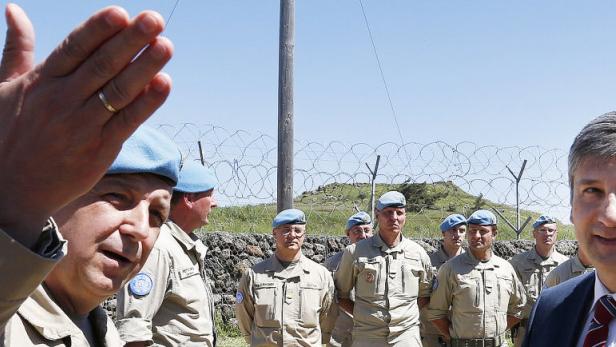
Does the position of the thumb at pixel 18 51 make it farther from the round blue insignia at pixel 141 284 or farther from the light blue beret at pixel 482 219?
the light blue beret at pixel 482 219

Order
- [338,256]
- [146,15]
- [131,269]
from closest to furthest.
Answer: [146,15]
[131,269]
[338,256]

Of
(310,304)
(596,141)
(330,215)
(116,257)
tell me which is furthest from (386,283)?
(330,215)

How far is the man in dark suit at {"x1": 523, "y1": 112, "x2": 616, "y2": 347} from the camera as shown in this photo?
1.89 m

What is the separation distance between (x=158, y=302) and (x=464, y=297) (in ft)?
14.8

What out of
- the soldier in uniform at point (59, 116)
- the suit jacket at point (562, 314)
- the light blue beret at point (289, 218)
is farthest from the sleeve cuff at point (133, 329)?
the light blue beret at point (289, 218)

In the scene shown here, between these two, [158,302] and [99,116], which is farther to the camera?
[158,302]

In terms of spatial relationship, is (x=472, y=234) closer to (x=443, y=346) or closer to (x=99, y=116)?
(x=443, y=346)

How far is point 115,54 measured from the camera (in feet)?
2.49

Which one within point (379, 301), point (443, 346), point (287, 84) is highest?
point (287, 84)

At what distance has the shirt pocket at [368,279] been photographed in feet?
22.8

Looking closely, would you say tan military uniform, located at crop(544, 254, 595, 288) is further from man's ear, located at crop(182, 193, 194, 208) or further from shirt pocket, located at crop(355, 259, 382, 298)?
man's ear, located at crop(182, 193, 194, 208)

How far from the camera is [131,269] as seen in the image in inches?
72.1

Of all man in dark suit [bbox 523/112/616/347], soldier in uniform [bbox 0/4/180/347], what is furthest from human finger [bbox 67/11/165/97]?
man in dark suit [bbox 523/112/616/347]

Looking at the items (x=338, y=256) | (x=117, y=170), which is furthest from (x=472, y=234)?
(x=117, y=170)
